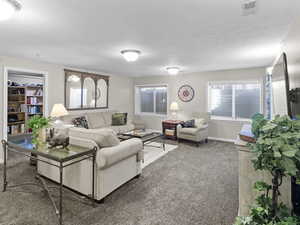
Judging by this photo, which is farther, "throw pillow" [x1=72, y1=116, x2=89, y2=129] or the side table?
the side table

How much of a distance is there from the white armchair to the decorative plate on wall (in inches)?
32.2

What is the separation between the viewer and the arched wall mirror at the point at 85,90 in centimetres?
495

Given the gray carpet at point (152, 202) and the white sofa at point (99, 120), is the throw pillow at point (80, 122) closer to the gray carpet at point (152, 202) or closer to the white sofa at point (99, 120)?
the white sofa at point (99, 120)

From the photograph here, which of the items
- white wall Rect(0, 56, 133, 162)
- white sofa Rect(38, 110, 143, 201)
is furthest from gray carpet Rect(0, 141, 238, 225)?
white wall Rect(0, 56, 133, 162)

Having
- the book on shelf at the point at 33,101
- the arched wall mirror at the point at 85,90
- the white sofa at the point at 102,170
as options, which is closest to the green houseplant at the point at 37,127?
the white sofa at the point at 102,170

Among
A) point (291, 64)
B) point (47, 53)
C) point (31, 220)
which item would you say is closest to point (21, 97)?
point (47, 53)

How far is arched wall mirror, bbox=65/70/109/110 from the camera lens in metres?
4.95

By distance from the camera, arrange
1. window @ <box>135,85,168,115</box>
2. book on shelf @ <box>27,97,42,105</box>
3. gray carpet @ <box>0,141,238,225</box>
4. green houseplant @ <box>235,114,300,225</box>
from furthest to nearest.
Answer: window @ <box>135,85,168,115</box> → book on shelf @ <box>27,97,42,105</box> → gray carpet @ <box>0,141,238,225</box> → green houseplant @ <box>235,114,300,225</box>

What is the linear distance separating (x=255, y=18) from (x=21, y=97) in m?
6.90

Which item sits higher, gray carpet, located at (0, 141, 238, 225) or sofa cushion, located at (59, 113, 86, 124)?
sofa cushion, located at (59, 113, 86, 124)

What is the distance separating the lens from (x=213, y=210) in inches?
80.4

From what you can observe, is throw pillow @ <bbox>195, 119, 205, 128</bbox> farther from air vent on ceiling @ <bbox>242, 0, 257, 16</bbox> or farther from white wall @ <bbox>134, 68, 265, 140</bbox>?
air vent on ceiling @ <bbox>242, 0, 257, 16</bbox>

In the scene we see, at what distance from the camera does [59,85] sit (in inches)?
184

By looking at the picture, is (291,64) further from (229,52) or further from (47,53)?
(47,53)
